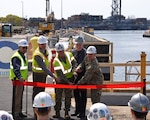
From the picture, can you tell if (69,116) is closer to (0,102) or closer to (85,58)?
(85,58)

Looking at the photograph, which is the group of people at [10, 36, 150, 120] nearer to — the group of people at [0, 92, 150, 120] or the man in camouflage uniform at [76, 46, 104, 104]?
the man in camouflage uniform at [76, 46, 104, 104]

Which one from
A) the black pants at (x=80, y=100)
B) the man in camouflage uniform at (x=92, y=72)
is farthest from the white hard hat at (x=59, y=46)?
the black pants at (x=80, y=100)

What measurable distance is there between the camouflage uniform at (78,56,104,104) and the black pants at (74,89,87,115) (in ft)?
1.07

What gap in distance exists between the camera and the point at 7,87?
13.6 m

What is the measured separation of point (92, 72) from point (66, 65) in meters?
0.60

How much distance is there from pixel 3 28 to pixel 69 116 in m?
37.4

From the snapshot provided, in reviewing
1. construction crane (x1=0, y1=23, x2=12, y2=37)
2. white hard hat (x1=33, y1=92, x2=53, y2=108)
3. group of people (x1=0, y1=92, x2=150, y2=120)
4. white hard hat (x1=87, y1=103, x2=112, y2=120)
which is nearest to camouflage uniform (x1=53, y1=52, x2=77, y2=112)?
white hard hat (x1=33, y1=92, x2=53, y2=108)

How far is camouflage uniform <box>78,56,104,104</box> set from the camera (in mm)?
8820

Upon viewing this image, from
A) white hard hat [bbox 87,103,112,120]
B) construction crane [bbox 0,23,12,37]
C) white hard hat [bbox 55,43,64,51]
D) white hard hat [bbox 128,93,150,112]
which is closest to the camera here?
white hard hat [bbox 87,103,112,120]

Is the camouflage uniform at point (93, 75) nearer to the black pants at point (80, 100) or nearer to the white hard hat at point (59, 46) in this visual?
the black pants at point (80, 100)

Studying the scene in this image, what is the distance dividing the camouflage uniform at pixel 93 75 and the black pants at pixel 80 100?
0.33 metres

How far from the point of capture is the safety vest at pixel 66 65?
29.5ft

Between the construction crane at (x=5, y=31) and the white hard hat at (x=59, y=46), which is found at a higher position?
the white hard hat at (x=59, y=46)

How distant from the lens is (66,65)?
9.02 metres
